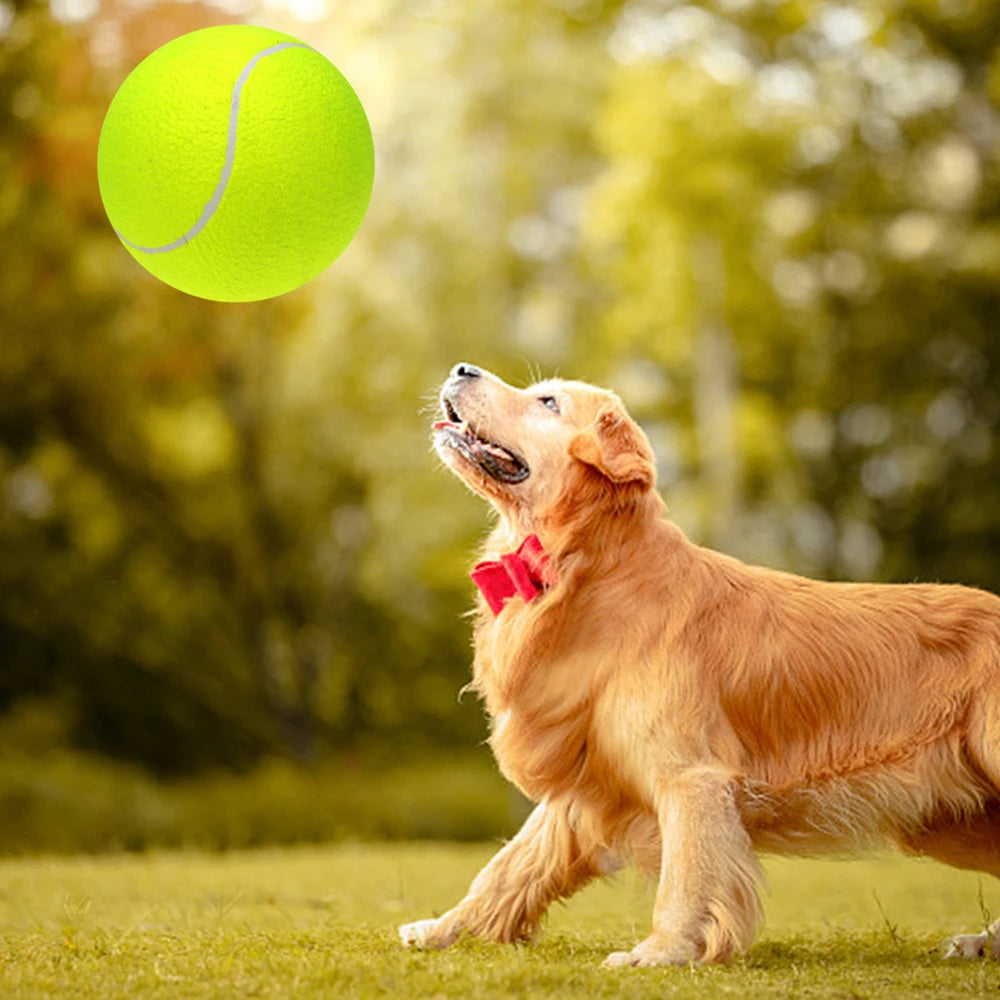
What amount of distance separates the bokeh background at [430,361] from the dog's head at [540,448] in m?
10.5

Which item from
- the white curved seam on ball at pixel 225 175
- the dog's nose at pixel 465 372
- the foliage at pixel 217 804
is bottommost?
the foliage at pixel 217 804

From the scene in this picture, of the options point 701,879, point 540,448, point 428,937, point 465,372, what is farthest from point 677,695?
point 465,372

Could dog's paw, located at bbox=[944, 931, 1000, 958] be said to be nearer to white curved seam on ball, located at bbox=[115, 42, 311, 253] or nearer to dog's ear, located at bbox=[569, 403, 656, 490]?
dog's ear, located at bbox=[569, 403, 656, 490]

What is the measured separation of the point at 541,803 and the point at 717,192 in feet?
45.8

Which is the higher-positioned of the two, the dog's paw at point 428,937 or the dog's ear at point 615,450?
the dog's ear at point 615,450

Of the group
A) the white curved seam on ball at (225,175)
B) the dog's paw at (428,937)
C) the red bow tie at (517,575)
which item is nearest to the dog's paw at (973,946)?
the dog's paw at (428,937)

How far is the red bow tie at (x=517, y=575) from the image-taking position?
509 centimetres

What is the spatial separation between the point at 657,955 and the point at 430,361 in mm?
14212

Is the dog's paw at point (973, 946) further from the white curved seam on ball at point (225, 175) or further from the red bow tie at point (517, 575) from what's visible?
the white curved seam on ball at point (225, 175)

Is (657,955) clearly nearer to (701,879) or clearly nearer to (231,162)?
(701,879)

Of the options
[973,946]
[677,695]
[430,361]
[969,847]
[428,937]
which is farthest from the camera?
[430,361]

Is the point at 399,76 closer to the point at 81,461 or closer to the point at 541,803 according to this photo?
the point at 81,461

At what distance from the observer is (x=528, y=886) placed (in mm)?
5051

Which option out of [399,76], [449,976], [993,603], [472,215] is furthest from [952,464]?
[449,976]
